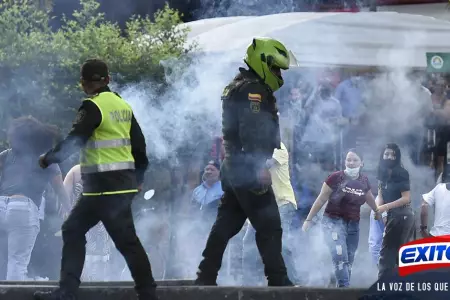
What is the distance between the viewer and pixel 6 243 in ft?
31.5

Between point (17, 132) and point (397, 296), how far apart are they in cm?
435

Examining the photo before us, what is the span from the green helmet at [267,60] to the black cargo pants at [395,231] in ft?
11.0

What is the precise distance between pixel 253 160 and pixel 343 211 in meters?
3.26

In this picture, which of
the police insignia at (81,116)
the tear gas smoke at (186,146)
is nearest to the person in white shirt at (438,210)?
the tear gas smoke at (186,146)

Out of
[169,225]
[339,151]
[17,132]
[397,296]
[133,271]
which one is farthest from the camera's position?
[339,151]

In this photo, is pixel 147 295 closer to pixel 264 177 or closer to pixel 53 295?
pixel 53 295

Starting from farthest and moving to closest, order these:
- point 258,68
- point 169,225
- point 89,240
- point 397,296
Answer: point 169,225 → point 89,240 → point 258,68 → point 397,296

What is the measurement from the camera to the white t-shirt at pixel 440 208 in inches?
395

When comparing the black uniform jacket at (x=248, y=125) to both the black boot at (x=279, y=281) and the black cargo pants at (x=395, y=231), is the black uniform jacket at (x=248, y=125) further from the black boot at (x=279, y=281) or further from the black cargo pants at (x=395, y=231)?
the black cargo pants at (x=395, y=231)

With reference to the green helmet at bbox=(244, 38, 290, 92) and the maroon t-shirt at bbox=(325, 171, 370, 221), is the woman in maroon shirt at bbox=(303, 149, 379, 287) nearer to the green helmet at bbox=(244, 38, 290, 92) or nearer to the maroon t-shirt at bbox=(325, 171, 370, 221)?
the maroon t-shirt at bbox=(325, 171, 370, 221)

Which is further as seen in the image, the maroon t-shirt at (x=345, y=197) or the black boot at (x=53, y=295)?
the maroon t-shirt at (x=345, y=197)

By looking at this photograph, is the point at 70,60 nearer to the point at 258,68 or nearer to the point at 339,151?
the point at 339,151

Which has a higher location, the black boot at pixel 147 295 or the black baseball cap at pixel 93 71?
the black baseball cap at pixel 93 71

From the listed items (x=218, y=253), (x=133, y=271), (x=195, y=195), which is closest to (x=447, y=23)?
(x=195, y=195)
